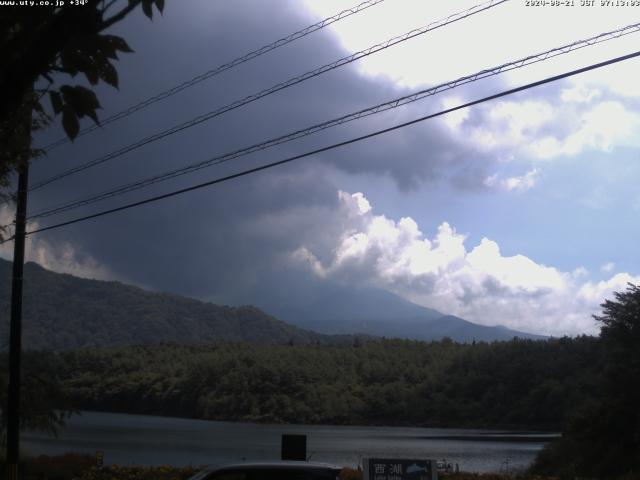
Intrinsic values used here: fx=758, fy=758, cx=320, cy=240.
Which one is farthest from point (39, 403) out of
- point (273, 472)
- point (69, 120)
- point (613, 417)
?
point (613, 417)

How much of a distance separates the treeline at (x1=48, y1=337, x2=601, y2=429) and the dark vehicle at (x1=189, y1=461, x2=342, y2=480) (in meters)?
52.8

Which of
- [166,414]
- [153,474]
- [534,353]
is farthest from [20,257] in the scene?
[166,414]

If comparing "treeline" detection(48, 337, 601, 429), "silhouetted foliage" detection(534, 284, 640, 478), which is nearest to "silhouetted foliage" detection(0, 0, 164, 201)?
"silhouetted foliage" detection(534, 284, 640, 478)

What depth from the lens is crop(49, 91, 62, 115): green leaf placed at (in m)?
3.71

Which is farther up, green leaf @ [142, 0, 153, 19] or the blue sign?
green leaf @ [142, 0, 153, 19]

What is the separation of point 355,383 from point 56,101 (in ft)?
293

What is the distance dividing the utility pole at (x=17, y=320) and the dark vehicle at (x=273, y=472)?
32.2 feet

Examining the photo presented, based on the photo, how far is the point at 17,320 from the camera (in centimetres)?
1952

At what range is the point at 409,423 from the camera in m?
78.5

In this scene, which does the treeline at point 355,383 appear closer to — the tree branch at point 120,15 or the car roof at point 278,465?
the car roof at point 278,465

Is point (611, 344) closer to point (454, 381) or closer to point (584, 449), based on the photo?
point (584, 449)

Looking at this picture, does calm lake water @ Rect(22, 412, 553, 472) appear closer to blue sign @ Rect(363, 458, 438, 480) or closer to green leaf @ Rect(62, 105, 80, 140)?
blue sign @ Rect(363, 458, 438, 480)

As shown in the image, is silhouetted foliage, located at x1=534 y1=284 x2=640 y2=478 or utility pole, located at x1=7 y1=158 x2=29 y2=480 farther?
silhouetted foliage, located at x1=534 y1=284 x2=640 y2=478

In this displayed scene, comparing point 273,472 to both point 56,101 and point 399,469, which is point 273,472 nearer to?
point 399,469
